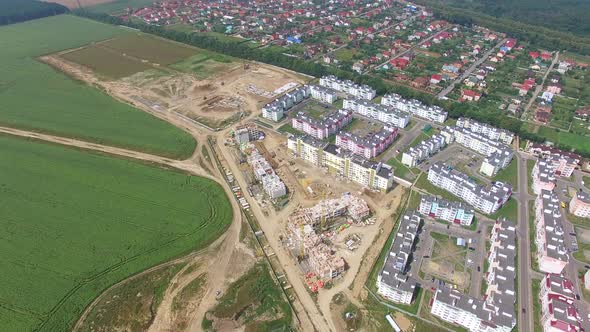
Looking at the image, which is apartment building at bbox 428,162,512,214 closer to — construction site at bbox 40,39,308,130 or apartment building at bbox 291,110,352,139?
apartment building at bbox 291,110,352,139

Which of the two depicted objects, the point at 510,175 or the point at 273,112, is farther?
the point at 273,112

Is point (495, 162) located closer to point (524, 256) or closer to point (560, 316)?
point (524, 256)

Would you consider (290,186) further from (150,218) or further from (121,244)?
(121,244)

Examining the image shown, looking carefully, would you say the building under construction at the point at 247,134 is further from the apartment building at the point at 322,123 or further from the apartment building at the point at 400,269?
the apartment building at the point at 400,269

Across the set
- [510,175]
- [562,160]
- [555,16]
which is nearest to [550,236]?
[510,175]

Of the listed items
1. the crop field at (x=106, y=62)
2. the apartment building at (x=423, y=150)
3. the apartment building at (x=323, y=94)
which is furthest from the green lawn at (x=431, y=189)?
the crop field at (x=106, y=62)

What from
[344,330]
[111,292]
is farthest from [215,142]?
[344,330]
